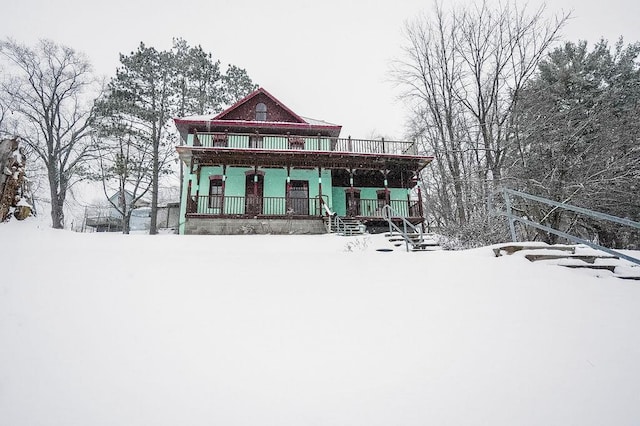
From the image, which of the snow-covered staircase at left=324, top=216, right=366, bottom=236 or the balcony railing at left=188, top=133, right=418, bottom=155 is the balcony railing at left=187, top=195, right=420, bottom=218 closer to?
the snow-covered staircase at left=324, top=216, right=366, bottom=236

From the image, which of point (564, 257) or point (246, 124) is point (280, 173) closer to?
point (246, 124)

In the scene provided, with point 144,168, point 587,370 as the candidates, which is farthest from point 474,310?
point 144,168

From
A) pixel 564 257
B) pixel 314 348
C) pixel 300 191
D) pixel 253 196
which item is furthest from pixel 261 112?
pixel 314 348

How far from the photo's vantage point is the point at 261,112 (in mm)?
17500

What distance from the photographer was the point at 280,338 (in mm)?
2441

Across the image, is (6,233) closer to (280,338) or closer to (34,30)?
(280,338)

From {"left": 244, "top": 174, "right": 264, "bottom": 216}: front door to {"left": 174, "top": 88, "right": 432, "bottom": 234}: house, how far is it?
52 millimetres

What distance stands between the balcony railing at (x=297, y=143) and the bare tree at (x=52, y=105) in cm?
777

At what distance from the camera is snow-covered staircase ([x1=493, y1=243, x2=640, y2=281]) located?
4355 millimetres

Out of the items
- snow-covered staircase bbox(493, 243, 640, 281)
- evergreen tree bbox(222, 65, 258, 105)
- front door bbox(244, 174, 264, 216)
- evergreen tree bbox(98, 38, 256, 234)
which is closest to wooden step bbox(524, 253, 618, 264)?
snow-covered staircase bbox(493, 243, 640, 281)

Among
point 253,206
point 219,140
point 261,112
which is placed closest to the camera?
point 253,206

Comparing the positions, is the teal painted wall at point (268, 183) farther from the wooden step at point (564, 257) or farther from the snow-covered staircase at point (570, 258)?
the wooden step at point (564, 257)

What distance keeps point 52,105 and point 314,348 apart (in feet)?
74.3

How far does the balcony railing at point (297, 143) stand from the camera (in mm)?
15219
